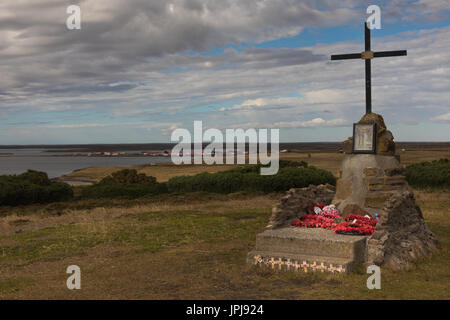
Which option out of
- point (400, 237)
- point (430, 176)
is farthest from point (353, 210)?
point (430, 176)

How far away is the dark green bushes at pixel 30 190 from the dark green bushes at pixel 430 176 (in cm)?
1987

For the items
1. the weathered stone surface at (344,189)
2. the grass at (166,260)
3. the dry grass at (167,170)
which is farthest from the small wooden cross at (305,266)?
the dry grass at (167,170)

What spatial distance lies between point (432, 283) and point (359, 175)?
4321 millimetres

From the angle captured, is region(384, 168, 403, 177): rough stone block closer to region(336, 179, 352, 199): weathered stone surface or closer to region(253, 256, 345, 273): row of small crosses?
region(336, 179, 352, 199): weathered stone surface

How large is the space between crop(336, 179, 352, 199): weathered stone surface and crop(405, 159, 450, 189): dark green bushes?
1437cm

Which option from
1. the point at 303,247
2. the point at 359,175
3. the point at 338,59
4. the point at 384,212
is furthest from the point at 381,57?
the point at 303,247

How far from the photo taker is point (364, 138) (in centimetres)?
1274

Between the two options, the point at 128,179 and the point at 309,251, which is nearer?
the point at 309,251

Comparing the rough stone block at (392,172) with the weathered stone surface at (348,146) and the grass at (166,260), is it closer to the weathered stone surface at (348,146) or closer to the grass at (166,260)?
the weathered stone surface at (348,146)

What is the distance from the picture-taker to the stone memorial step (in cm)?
948

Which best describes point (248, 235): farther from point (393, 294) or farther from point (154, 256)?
point (393, 294)

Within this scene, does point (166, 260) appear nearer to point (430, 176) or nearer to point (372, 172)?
point (372, 172)

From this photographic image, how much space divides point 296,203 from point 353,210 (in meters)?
1.58
